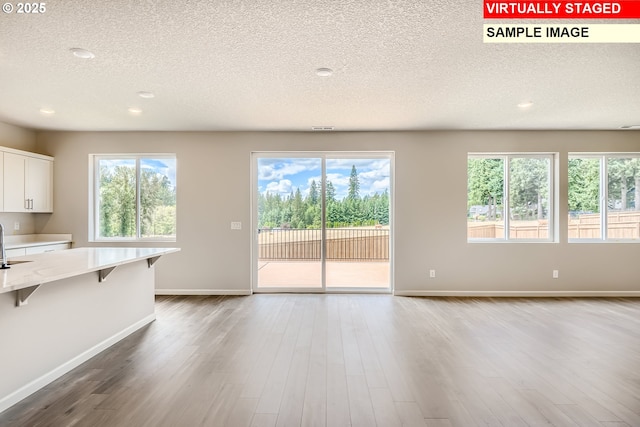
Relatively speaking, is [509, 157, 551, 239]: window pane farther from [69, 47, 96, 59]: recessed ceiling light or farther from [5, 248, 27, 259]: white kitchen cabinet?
[5, 248, 27, 259]: white kitchen cabinet

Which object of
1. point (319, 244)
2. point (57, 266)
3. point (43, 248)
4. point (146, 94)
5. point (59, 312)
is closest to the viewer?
point (57, 266)

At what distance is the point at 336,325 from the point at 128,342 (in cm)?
216

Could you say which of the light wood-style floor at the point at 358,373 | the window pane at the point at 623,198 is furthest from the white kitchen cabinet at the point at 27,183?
the window pane at the point at 623,198

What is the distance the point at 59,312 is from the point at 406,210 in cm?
453

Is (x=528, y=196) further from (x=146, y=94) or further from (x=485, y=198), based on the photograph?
(x=146, y=94)

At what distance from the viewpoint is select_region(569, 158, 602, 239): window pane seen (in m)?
5.58

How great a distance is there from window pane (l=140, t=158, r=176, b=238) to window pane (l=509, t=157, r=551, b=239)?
5511 mm

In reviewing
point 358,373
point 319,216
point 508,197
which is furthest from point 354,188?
point 358,373

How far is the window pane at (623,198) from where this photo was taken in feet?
18.3

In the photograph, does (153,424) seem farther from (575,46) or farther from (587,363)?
(575,46)

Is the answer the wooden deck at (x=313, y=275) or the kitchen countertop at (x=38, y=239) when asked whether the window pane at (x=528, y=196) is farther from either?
the kitchen countertop at (x=38, y=239)

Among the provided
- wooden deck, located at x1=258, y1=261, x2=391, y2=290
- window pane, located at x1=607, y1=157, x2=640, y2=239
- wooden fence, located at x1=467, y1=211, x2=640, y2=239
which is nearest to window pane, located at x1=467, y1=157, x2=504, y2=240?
wooden fence, located at x1=467, y1=211, x2=640, y2=239

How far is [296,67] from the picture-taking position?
3113 millimetres

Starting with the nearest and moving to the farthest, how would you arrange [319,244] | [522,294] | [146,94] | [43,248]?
[146,94]
[43,248]
[522,294]
[319,244]
